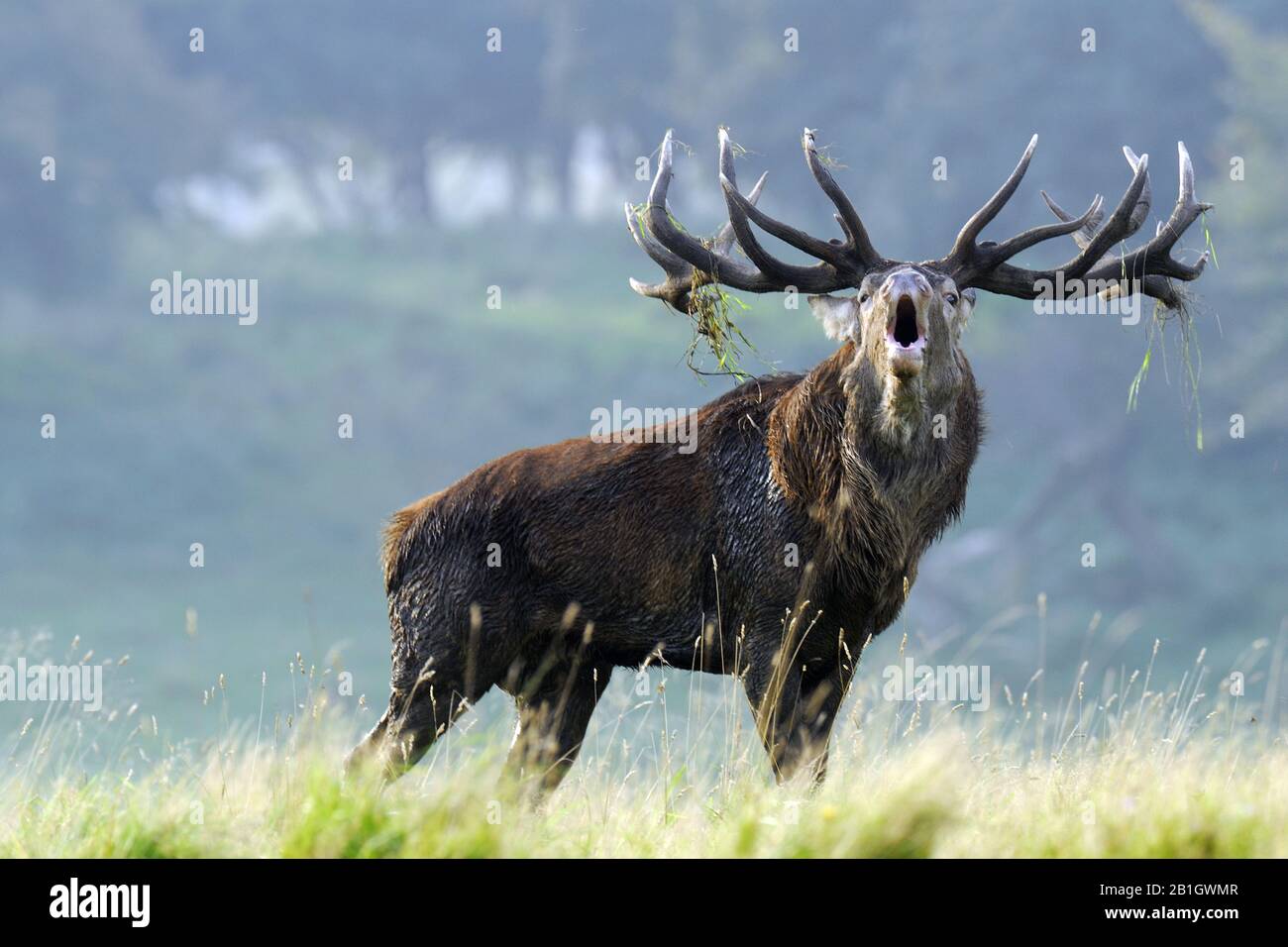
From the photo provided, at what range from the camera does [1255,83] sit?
35219 millimetres

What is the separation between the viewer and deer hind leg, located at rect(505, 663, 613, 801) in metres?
7.65

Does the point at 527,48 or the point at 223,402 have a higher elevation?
the point at 527,48

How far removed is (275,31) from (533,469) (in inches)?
1689

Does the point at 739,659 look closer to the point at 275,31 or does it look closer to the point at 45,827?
the point at 45,827

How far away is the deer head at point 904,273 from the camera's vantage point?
7.19m

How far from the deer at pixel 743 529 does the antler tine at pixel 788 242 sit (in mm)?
11

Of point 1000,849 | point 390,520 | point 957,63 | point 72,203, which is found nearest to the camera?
point 1000,849

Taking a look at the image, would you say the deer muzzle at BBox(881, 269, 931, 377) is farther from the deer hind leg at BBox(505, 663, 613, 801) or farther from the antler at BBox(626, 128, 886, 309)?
the deer hind leg at BBox(505, 663, 613, 801)

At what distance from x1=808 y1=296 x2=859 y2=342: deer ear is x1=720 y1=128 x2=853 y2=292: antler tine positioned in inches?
3.7

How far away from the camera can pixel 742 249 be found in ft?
25.7

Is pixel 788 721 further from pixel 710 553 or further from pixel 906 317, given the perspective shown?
pixel 906 317

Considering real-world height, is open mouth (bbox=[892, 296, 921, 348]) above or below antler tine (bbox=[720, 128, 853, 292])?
below

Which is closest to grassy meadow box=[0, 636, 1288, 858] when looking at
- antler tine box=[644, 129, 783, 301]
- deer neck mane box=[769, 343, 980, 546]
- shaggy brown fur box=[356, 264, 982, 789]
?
shaggy brown fur box=[356, 264, 982, 789]

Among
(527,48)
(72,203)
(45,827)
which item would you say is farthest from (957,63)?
(45,827)
